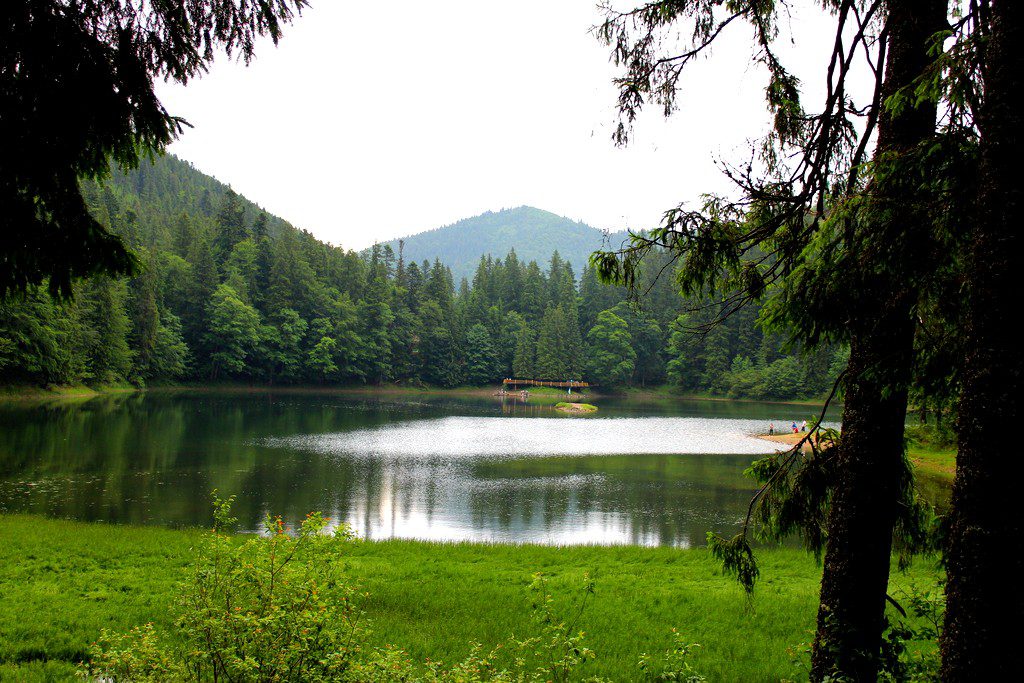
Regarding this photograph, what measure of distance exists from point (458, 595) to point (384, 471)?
15.0 metres

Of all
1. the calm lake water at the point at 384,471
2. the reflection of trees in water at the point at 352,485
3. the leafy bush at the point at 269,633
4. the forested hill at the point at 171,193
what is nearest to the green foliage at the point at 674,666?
the leafy bush at the point at 269,633

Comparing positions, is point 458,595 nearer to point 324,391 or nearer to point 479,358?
point 324,391

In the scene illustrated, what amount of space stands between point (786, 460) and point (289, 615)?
4.03 m

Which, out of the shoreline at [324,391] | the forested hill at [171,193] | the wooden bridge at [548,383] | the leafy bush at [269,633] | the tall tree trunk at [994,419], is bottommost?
the shoreline at [324,391]

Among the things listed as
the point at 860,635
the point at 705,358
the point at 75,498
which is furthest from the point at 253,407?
the point at 705,358

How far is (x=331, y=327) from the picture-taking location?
2694 inches

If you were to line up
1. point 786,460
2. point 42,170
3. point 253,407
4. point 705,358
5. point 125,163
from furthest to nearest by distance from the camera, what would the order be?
point 705,358 → point 253,407 → point 786,460 → point 125,163 → point 42,170

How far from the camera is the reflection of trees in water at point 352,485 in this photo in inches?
604

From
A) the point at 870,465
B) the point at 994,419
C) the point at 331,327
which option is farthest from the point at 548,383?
the point at 994,419

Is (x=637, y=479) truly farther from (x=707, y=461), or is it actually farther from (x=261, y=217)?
(x=261, y=217)

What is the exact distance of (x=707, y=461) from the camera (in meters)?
27.3

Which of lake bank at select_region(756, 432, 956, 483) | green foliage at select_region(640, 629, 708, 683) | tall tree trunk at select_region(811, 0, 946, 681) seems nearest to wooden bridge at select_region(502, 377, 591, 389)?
lake bank at select_region(756, 432, 956, 483)

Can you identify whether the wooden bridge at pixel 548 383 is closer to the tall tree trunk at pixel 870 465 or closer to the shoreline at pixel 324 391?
the shoreline at pixel 324 391

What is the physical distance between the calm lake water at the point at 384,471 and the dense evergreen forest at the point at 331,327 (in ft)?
29.8
